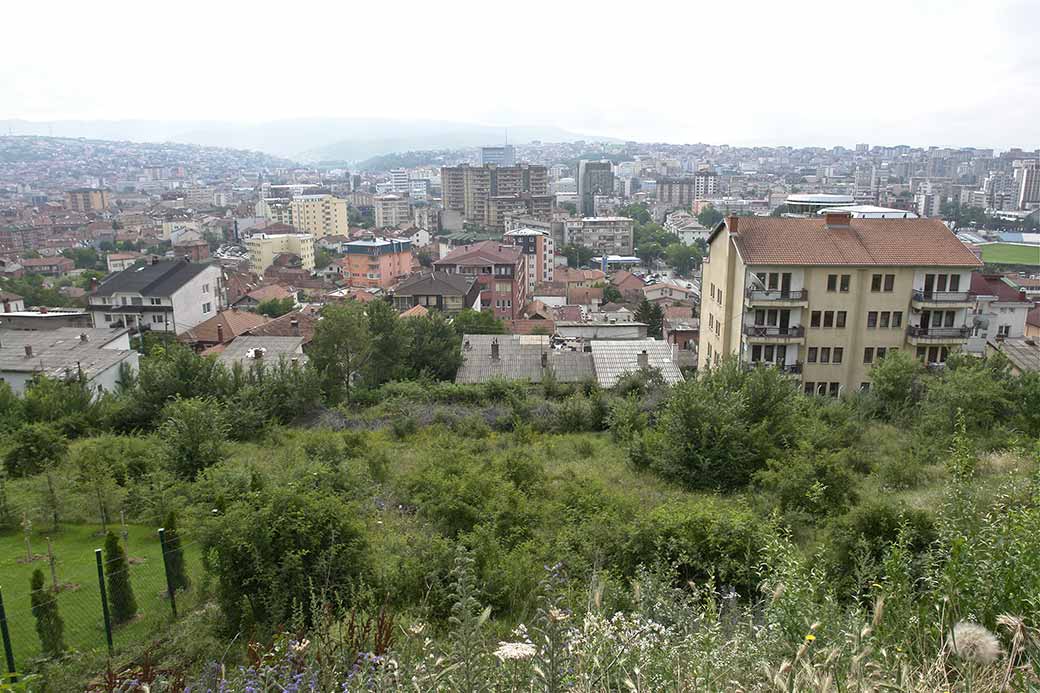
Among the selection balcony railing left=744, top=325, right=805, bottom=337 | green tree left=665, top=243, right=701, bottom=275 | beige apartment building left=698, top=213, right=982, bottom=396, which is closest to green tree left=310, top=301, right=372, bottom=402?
beige apartment building left=698, top=213, right=982, bottom=396

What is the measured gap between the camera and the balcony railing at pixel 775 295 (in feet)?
68.2

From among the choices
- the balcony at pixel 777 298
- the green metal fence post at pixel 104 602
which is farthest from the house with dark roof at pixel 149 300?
the green metal fence post at pixel 104 602

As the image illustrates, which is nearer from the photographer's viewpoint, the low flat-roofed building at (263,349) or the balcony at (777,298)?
the balcony at (777,298)

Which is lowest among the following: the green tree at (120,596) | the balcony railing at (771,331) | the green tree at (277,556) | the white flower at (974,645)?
the balcony railing at (771,331)

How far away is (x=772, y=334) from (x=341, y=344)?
13.1 metres

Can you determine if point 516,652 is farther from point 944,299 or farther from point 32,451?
point 944,299

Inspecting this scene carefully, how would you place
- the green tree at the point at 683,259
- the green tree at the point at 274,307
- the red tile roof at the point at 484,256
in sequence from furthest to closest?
the green tree at the point at 683,259, the red tile roof at the point at 484,256, the green tree at the point at 274,307

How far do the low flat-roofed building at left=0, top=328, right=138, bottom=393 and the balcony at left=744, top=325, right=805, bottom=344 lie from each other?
61.4 feet

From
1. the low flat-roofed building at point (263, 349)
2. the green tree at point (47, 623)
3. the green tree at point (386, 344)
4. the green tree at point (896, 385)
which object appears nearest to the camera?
the green tree at point (47, 623)

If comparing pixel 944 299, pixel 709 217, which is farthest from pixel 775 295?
pixel 709 217

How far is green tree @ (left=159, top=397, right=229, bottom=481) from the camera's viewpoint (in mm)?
11906

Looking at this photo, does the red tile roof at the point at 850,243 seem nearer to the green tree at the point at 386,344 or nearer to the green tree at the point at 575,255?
the green tree at the point at 386,344

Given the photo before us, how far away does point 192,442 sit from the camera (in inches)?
477

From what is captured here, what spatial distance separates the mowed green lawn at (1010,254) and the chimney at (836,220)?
67.1 m
